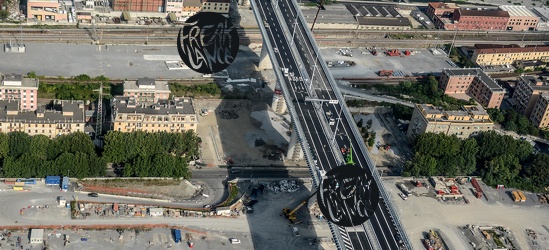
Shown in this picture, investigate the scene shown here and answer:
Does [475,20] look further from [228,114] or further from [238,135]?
[238,135]

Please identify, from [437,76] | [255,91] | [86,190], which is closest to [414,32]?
[437,76]

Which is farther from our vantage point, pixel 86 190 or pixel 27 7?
pixel 27 7

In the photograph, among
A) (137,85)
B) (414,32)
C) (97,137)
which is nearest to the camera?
(97,137)

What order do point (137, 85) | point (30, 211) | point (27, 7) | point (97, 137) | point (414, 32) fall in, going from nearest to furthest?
point (30, 211), point (97, 137), point (137, 85), point (27, 7), point (414, 32)

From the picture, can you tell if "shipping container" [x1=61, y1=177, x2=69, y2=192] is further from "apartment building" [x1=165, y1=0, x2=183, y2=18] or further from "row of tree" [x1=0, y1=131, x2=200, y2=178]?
"apartment building" [x1=165, y1=0, x2=183, y2=18]

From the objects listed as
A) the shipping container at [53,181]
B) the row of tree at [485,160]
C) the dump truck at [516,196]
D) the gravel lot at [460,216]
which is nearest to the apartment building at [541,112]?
the row of tree at [485,160]

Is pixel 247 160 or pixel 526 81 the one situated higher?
pixel 526 81

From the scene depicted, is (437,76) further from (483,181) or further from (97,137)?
(97,137)
